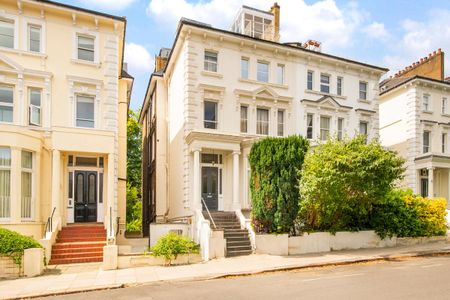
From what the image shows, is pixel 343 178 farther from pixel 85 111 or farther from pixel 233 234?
pixel 85 111

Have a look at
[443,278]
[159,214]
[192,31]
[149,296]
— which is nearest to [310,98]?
[192,31]

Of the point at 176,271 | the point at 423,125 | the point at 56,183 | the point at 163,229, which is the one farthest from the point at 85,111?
the point at 423,125

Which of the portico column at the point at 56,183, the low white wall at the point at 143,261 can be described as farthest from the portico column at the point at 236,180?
the portico column at the point at 56,183

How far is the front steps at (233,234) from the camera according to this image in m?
15.8

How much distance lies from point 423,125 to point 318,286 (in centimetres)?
2403

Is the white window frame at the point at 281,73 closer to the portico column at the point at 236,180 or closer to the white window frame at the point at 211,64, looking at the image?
the white window frame at the point at 211,64

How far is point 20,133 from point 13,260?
Result: 5.35 meters

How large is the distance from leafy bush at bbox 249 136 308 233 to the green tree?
25967 millimetres

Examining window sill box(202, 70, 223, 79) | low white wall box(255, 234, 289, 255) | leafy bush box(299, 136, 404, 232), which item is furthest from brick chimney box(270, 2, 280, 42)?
low white wall box(255, 234, 289, 255)

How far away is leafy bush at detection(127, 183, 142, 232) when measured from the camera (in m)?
38.9

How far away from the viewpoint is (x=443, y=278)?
1024cm

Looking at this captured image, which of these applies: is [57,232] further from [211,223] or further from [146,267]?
[211,223]

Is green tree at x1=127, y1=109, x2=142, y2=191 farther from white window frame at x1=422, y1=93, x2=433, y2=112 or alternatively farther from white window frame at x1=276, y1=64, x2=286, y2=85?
white window frame at x1=422, y1=93, x2=433, y2=112

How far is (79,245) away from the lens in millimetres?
15617
